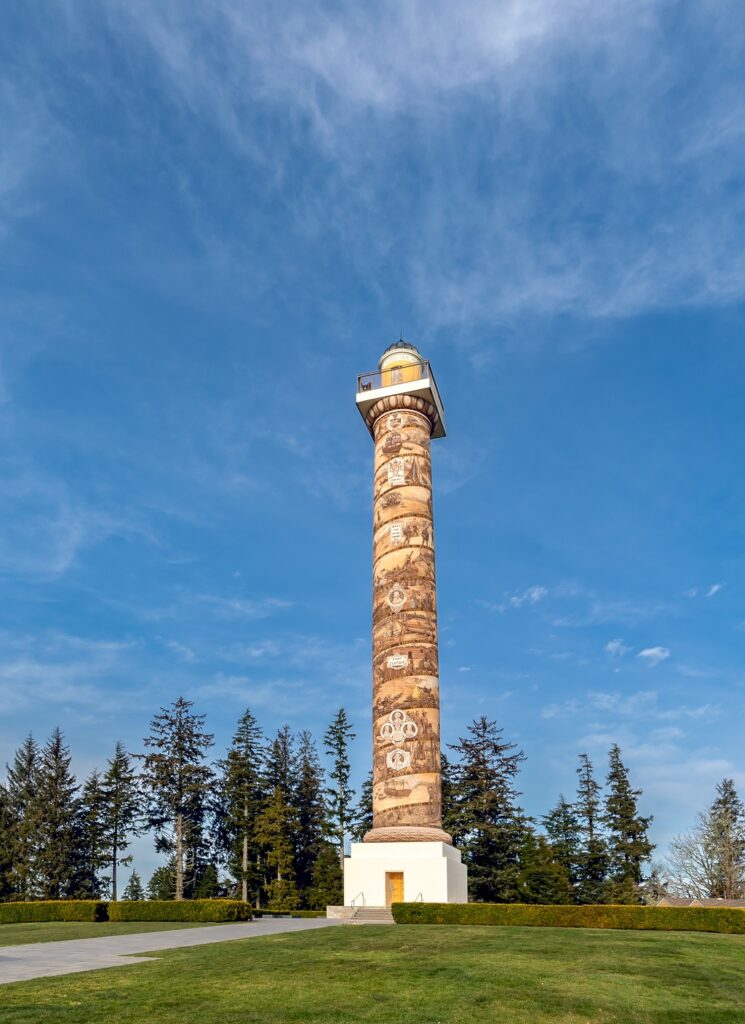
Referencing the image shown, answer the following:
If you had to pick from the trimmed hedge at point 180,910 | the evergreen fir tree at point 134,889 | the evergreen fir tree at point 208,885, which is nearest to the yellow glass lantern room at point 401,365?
the trimmed hedge at point 180,910

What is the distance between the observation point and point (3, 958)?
1364 cm

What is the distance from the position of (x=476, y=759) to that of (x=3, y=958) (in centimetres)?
2897

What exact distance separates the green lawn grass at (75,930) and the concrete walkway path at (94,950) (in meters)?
0.91

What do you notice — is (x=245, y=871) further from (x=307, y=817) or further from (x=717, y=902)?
(x=717, y=902)

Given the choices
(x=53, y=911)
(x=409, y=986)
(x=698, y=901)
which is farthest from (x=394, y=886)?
(x=698, y=901)

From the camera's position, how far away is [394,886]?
23.9 m

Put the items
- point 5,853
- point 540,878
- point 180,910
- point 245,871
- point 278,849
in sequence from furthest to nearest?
point 5,853
point 245,871
point 278,849
point 540,878
point 180,910

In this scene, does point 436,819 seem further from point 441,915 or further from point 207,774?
point 207,774

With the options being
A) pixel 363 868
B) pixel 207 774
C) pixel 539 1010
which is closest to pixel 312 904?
pixel 207 774

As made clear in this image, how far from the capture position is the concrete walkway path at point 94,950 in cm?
1166

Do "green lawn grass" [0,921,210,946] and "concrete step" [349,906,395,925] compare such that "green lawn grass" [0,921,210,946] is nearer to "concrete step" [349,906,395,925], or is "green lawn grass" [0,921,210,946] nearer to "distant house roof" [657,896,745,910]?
"concrete step" [349,906,395,925]

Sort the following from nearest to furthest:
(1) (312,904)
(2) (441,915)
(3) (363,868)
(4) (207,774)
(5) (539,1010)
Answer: (5) (539,1010)
(2) (441,915)
(3) (363,868)
(1) (312,904)
(4) (207,774)

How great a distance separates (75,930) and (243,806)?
21857 millimetres

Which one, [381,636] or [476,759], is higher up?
[381,636]
